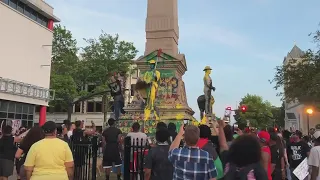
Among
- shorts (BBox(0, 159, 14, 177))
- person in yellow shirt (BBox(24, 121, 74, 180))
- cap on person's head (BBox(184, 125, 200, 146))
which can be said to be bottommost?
shorts (BBox(0, 159, 14, 177))

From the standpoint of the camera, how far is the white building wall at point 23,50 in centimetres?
3016

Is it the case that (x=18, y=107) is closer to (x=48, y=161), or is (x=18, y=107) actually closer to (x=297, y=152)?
(x=297, y=152)

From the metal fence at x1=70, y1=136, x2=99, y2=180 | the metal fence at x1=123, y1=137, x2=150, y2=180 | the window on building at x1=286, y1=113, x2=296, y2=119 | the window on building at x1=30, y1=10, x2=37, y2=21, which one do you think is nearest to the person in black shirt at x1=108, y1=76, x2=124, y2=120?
the metal fence at x1=70, y1=136, x2=99, y2=180

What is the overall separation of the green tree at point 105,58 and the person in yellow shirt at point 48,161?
36.5 m

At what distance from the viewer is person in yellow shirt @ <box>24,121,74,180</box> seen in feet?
15.8

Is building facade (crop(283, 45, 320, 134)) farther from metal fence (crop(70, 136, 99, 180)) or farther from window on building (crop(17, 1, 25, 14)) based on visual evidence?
metal fence (crop(70, 136, 99, 180))

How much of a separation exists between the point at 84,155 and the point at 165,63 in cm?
902

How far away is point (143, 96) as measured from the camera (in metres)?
16.7

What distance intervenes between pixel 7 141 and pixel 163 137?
4732 mm

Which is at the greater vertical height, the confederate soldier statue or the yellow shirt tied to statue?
the confederate soldier statue

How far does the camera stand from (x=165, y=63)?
17141mm

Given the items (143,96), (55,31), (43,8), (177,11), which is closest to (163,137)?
(143,96)

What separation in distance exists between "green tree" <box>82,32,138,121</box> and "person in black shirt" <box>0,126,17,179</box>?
3273 centimetres

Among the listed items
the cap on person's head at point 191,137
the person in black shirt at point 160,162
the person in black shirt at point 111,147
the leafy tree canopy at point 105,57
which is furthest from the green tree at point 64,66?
the cap on person's head at point 191,137
